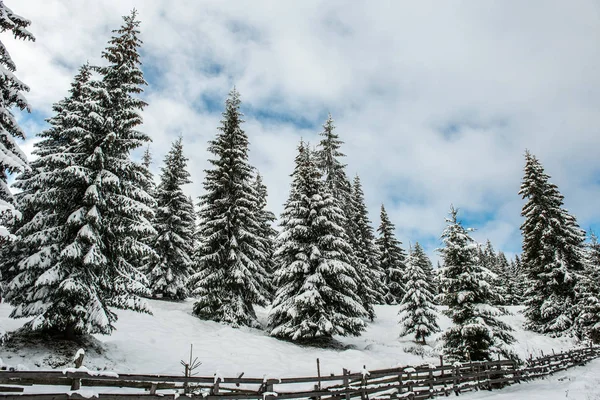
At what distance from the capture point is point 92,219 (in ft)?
44.3

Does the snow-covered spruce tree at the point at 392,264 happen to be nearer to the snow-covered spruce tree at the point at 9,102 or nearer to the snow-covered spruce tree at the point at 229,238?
the snow-covered spruce tree at the point at 229,238

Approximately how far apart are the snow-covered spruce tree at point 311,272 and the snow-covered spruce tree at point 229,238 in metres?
2.20

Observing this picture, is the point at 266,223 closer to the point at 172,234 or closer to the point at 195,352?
the point at 172,234

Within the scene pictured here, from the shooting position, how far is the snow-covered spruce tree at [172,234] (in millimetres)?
27484

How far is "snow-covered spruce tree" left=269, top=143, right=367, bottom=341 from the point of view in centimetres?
2009

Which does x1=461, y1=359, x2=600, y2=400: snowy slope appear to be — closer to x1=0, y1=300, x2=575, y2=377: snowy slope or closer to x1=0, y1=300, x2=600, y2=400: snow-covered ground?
x1=0, y1=300, x2=600, y2=400: snow-covered ground

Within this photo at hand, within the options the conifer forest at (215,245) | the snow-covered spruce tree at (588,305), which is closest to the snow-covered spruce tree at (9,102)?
the conifer forest at (215,245)

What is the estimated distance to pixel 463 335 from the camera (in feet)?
55.5

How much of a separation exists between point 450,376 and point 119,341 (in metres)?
15.4

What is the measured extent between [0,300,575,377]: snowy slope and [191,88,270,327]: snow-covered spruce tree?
1491mm

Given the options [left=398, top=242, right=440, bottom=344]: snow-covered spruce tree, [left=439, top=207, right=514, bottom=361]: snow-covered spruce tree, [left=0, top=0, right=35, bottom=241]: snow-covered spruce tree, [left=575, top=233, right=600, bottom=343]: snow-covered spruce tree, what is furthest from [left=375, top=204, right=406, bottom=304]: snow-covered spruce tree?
[left=0, top=0, right=35, bottom=241]: snow-covered spruce tree

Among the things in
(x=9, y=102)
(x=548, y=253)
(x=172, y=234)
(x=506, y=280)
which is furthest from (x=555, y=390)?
(x=506, y=280)

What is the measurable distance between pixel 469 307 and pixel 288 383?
1044cm

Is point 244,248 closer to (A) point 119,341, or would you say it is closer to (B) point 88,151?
(A) point 119,341
